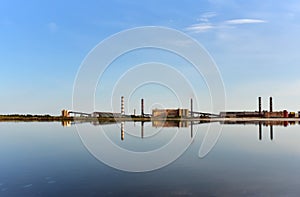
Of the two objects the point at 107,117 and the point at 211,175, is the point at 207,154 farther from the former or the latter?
the point at 107,117

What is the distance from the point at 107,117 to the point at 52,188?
7222cm

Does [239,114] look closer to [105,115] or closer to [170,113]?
[170,113]

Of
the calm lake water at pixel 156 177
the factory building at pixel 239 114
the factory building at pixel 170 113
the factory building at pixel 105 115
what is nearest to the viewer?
the calm lake water at pixel 156 177

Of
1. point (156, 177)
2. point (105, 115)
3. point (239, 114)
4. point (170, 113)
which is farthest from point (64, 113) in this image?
point (156, 177)

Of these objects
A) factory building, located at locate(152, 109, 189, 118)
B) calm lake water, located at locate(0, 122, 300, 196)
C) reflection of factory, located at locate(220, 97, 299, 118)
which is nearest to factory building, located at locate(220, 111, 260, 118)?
reflection of factory, located at locate(220, 97, 299, 118)

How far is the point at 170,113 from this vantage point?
83.8m

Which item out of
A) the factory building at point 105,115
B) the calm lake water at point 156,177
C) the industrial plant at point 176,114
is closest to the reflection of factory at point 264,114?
the industrial plant at point 176,114

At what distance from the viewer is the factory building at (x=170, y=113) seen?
82.1 meters

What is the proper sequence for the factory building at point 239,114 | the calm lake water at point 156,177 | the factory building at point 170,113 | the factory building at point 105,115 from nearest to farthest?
the calm lake water at point 156,177, the factory building at point 105,115, the factory building at point 170,113, the factory building at point 239,114

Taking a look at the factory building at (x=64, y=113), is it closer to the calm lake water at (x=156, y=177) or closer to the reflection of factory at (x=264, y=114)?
the reflection of factory at (x=264, y=114)

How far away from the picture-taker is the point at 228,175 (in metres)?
11.2

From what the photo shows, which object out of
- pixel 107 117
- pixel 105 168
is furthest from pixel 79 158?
pixel 107 117

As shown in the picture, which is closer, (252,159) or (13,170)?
(13,170)

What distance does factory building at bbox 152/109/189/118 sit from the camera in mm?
82062
